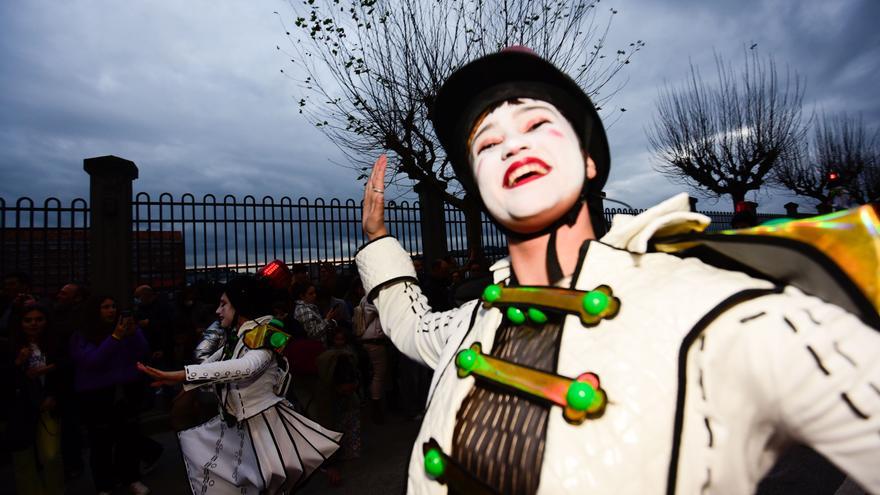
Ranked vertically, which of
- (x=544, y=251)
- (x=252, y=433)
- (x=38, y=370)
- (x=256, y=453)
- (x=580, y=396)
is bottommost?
(x=256, y=453)

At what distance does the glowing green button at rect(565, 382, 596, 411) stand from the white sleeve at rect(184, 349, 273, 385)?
2748 mm

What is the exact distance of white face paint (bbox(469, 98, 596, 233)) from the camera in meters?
1.19

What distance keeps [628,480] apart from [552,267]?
1.71 ft

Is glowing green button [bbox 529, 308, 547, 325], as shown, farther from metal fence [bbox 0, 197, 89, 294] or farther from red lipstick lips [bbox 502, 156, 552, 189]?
metal fence [bbox 0, 197, 89, 294]

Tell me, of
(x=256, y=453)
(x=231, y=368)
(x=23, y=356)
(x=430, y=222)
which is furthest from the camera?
(x=430, y=222)

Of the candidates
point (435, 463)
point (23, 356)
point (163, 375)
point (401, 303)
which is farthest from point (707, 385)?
point (23, 356)

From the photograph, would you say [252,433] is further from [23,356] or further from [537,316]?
[537,316]

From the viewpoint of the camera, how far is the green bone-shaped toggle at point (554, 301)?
3.23 feet

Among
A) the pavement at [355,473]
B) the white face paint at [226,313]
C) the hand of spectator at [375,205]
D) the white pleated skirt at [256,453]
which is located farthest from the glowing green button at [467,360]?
the pavement at [355,473]

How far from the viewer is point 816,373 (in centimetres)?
74

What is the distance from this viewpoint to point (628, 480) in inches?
32.8

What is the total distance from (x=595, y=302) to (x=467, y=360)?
33 centimetres

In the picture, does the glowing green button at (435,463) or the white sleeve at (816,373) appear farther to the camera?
the glowing green button at (435,463)

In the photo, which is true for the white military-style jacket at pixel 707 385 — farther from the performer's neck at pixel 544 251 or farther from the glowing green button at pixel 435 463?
the performer's neck at pixel 544 251
